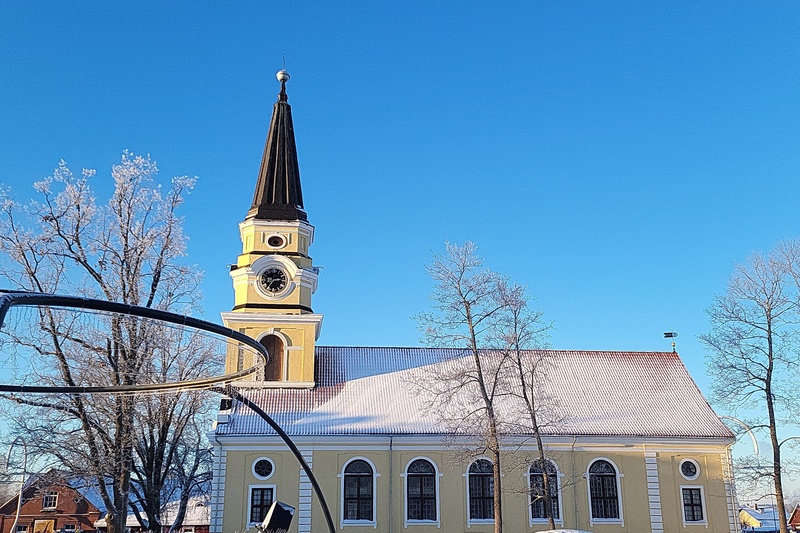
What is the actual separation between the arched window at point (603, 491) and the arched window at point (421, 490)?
24.2 ft

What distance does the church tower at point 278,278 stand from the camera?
3778 cm

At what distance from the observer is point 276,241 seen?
3956 centimetres

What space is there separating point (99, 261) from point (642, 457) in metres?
25.4

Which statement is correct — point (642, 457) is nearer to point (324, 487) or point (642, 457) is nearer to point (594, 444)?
point (594, 444)

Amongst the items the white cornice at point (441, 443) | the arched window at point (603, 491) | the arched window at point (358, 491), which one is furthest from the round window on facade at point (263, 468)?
the arched window at point (603, 491)

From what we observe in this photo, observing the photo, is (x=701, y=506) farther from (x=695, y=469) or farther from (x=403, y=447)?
(x=403, y=447)

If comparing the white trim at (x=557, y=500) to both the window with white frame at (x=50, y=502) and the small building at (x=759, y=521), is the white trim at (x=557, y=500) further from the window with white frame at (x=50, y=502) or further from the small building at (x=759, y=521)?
the window with white frame at (x=50, y=502)

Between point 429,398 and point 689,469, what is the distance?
41.6 feet

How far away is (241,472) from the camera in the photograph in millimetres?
34062

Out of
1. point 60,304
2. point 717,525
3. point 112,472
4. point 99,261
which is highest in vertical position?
point 99,261

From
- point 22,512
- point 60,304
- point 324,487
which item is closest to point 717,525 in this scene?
point 324,487

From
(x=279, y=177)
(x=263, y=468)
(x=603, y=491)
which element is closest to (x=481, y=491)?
(x=603, y=491)

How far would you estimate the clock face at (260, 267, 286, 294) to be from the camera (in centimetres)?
3875

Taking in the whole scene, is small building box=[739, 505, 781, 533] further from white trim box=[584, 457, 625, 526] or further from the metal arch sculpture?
the metal arch sculpture
